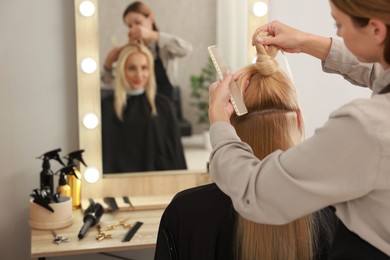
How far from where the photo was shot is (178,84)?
1896mm

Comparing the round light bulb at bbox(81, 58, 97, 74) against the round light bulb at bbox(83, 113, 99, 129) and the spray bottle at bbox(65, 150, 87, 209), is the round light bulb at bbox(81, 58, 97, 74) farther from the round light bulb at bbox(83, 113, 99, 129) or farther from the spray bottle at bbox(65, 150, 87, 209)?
the spray bottle at bbox(65, 150, 87, 209)

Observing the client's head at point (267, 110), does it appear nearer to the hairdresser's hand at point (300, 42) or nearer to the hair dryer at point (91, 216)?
the hairdresser's hand at point (300, 42)

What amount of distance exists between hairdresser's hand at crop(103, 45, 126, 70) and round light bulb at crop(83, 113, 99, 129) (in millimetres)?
179

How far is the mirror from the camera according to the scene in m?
1.81

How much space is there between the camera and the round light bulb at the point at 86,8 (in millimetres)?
1789

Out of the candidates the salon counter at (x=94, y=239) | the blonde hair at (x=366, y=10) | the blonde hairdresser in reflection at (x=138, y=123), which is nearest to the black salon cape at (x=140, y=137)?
the blonde hairdresser in reflection at (x=138, y=123)

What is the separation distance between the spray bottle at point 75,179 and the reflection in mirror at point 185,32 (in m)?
0.24

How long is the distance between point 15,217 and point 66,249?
464 mm

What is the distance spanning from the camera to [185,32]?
1876 mm

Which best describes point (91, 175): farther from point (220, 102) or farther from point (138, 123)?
point (220, 102)

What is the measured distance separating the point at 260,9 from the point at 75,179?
0.93 m

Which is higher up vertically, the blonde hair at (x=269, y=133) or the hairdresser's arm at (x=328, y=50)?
the hairdresser's arm at (x=328, y=50)

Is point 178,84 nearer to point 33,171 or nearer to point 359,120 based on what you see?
point 33,171

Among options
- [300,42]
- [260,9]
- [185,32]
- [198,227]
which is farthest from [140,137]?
[300,42]
